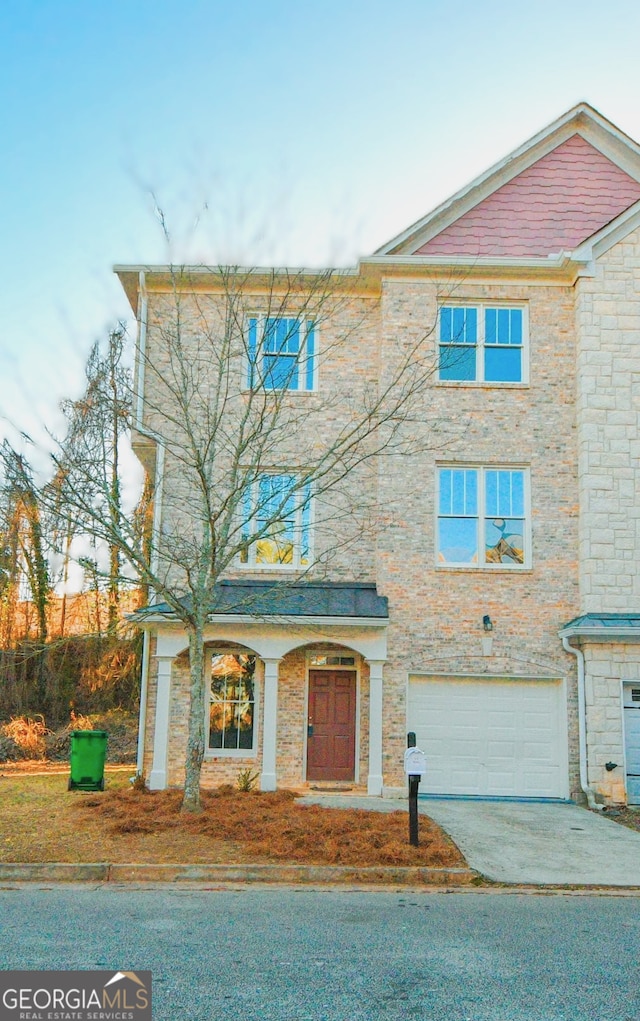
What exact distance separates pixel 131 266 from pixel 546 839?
12221mm

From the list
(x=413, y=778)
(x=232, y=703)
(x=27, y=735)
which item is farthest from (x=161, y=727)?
(x=27, y=735)

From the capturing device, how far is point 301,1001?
19.1 feet

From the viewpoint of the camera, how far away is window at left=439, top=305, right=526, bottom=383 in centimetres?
1723

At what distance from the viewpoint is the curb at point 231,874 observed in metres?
9.67

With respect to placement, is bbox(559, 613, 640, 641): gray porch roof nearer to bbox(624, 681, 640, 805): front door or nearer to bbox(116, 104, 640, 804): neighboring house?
bbox(116, 104, 640, 804): neighboring house

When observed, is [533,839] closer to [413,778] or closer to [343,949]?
[413,778]

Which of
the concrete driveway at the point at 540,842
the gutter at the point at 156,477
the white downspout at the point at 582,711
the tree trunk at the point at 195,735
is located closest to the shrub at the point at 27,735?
the gutter at the point at 156,477

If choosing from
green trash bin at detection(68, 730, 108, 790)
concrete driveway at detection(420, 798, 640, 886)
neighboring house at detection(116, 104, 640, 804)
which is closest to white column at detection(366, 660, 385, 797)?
neighboring house at detection(116, 104, 640, 804)

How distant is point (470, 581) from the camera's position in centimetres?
1645

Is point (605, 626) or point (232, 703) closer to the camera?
point (605, 626)

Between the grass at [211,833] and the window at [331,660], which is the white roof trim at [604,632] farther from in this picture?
the grass at [211,833]

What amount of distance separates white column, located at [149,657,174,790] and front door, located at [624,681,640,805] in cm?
785

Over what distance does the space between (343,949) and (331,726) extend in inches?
368

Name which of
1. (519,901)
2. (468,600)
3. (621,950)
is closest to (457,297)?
(468,600)
